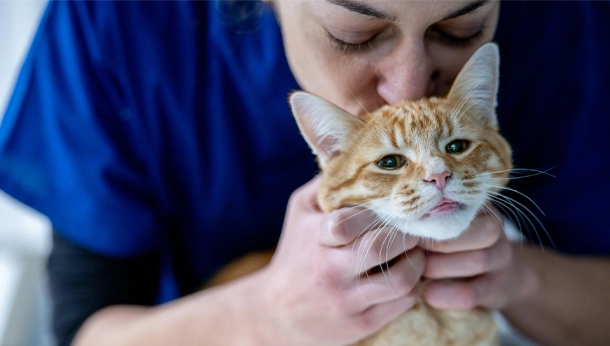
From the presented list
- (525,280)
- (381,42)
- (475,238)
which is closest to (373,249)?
(475,238)

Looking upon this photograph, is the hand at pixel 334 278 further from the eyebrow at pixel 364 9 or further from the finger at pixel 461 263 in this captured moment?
the eyebrow at pixel 364 9

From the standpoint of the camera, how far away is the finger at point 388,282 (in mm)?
748

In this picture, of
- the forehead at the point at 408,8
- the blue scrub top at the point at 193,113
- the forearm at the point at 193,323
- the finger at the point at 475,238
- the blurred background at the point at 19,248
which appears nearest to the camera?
the forehead at the point at 408,8

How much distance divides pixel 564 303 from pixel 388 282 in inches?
18.3

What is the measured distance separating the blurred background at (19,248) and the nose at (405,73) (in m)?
0.88

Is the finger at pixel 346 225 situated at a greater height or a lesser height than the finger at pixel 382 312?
greater

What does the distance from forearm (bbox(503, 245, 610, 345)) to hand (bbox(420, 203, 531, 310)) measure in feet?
0.58

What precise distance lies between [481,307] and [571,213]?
13.5 inches

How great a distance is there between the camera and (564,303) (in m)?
1.01

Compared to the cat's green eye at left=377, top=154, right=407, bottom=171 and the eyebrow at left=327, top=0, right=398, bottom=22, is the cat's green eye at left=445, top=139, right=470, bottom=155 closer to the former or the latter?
the cat's green eye at left=377, top=154, right=407, bottom=171

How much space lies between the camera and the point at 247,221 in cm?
116

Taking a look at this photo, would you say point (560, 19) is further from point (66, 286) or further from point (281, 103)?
point (66, 286)

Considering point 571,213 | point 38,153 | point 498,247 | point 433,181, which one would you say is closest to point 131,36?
point 38,153

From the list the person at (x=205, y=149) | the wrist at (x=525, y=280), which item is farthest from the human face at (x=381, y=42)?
the wrist at (x=525, y=280)
